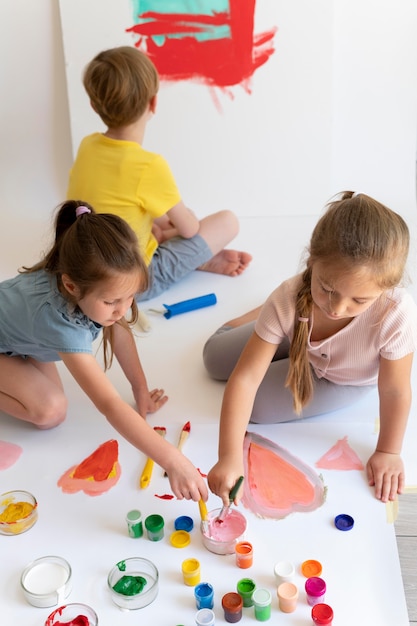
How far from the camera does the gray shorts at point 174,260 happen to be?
1872 millimetres

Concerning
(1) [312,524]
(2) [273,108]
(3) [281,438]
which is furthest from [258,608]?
(2) [273,108]

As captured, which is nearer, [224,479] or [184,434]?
[224,479]

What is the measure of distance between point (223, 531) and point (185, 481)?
4.7 inches

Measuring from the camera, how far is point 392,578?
3.57 ft

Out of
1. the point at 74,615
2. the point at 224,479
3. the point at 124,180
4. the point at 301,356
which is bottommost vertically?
the point at 74,615

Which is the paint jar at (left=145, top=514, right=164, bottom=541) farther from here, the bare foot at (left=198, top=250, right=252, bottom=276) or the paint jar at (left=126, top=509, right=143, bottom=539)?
the bare foot at (left=198, top=250, right=252, bottom=276)

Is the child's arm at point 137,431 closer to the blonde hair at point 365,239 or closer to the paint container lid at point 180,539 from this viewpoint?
the paint container lid at point 180,539

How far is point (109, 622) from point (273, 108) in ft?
5.06

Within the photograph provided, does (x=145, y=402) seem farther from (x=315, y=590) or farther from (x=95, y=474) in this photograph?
(x=315, y=590)

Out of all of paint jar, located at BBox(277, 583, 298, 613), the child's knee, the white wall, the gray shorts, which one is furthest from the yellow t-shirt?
paint jar, located at BBox(277, 583, 298, 613)

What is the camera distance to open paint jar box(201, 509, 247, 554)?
3.75ft

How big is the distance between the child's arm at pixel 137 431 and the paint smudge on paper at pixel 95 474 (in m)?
0.14

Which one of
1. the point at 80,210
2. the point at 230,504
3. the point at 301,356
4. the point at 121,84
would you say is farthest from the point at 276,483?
the point at 121,84

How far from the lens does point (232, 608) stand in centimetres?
103
